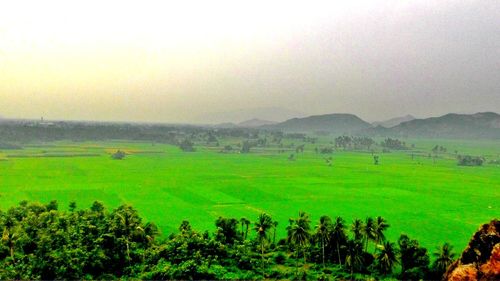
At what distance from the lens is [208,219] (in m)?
48.0

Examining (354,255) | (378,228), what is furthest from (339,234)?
(378,228)

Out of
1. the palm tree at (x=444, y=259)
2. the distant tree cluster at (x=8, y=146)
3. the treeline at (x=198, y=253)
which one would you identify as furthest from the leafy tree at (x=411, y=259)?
the distant tree cluster at (x=8, y=146)

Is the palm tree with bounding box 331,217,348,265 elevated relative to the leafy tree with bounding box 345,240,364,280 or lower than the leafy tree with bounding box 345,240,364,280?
elevated

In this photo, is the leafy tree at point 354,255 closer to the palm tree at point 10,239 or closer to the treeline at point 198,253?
the treeline at point 198,253

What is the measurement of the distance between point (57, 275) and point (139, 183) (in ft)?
156

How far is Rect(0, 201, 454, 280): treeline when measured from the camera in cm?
2758

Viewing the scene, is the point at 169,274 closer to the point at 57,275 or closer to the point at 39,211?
the point at 57,275

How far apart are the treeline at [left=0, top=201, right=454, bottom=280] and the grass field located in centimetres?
1123

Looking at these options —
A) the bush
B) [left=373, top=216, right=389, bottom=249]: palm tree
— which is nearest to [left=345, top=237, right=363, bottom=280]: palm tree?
[left=373, top=216, right=389, bottom=249]: palm tree

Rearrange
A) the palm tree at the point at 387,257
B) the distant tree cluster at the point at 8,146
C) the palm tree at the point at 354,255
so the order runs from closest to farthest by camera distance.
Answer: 1. the palm tree at the point at 387,257
2. the palm tree at the point at 354,255
3. the distant tree cluster at the point at 8,146

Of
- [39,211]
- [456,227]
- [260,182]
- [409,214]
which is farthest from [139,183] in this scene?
[456,227]

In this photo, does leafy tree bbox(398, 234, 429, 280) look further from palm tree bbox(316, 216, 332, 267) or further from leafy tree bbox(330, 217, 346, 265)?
palm tree bbox(316, 216, 332, 267)

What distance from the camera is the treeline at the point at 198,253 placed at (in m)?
27.6

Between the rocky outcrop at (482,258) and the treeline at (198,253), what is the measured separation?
7.65 m
